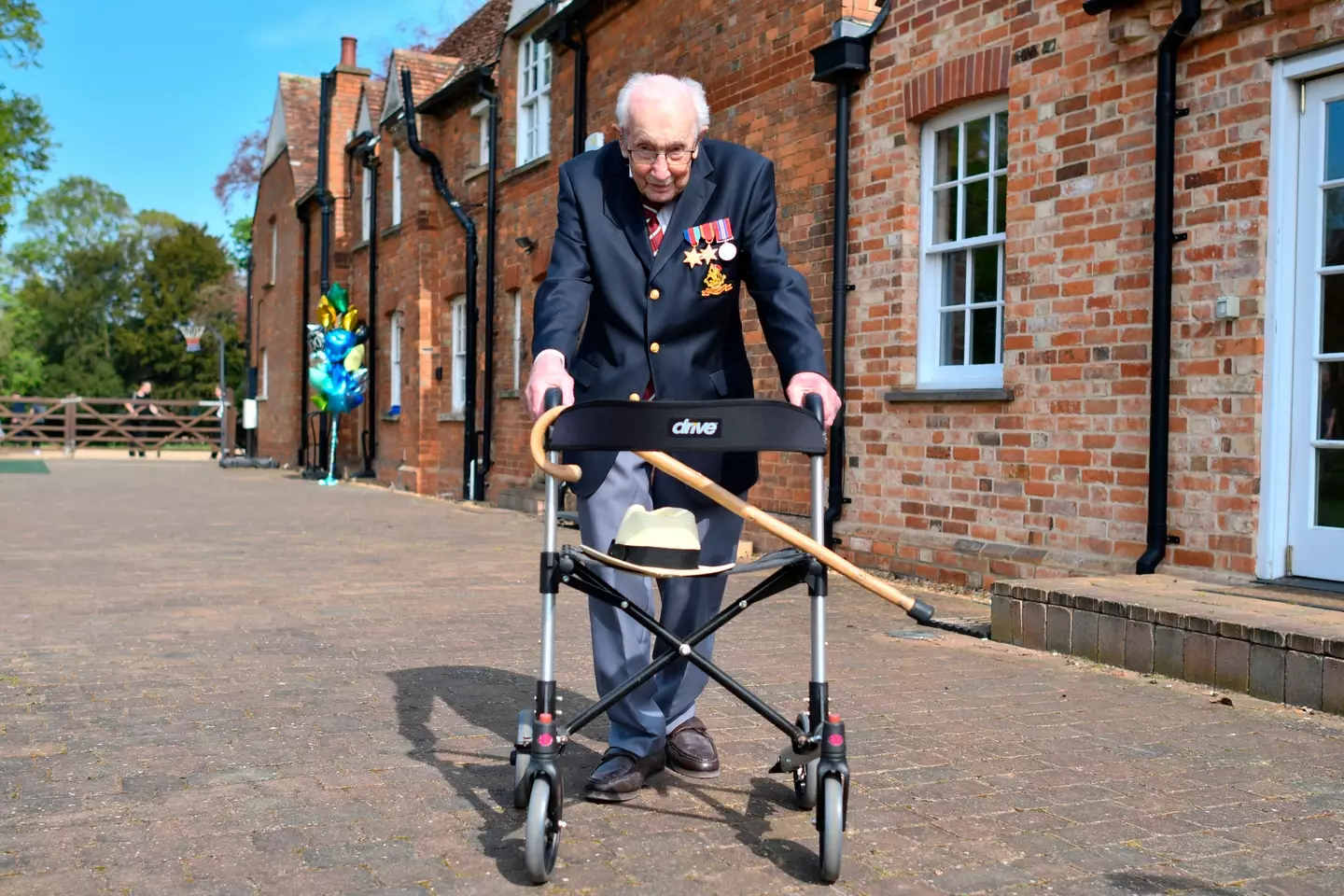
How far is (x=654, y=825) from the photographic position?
361cm

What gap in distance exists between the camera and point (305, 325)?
1107 inches

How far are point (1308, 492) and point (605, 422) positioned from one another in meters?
4.84

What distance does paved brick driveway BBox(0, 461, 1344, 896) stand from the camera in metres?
3.28

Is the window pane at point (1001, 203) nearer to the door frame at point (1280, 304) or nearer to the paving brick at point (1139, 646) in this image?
the door frame at point (1280, 304)

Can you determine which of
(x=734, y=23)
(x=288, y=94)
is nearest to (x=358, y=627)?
(x=734, y=23)

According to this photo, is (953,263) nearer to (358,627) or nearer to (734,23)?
(734,23)

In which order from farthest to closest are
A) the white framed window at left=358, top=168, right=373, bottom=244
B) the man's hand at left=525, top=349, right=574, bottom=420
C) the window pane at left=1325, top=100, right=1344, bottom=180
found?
the white framed window at left=358, top=168, right=373, bottom=244
the window pane at left=1325, top=100, right=1344, bottom=180
the man's hand at left=525, top=349, right=574, bottom=420

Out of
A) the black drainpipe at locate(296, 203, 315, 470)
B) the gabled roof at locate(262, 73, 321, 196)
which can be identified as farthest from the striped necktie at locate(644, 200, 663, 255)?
the gabled roof at locate(262, 73, 321, 196)

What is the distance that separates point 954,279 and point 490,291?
29.8 ft

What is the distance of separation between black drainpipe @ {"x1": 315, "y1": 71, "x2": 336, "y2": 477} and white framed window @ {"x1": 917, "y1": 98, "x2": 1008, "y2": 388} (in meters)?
18.0

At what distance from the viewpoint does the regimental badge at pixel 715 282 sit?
3.84 metres

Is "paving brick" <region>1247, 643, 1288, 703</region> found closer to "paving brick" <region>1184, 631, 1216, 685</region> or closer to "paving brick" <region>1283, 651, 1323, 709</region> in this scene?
"paving brick" <region>1283, 651, 1323, 709</region>

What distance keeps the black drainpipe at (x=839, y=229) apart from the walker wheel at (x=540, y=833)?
6822 mm

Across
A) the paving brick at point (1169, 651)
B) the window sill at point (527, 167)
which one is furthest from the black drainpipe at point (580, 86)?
the paving brick at point (1169, 651)
